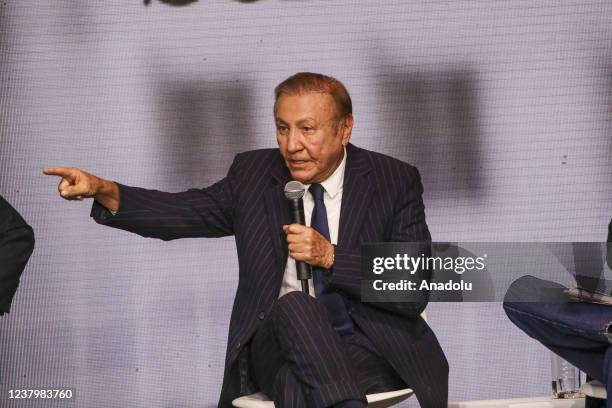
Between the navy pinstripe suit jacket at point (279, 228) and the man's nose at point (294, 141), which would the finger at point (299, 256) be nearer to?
the navy pinstripe suit jacket at point (279, 228)

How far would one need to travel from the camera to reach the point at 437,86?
4156mm

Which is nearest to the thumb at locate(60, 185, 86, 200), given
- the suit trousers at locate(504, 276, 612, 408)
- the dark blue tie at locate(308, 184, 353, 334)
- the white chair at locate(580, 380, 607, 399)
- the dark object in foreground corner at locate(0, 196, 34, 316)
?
the dark object in foreground corner at locate(0, 196, 34, 316)

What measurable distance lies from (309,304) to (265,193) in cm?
52

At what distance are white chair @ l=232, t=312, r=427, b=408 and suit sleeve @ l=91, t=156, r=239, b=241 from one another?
540mm

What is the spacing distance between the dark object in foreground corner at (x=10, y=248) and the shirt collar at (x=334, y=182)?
95 centimetres

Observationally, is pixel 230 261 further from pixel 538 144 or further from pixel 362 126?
pixel 538 144

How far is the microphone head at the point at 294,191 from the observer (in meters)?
2.93

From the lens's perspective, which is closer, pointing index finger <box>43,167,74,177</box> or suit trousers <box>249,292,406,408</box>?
suit trousers <box>249,292,406,408</box>

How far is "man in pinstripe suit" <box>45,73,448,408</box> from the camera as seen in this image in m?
2.99

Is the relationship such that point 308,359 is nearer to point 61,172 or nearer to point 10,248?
point 61,172

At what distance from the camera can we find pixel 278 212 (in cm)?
316

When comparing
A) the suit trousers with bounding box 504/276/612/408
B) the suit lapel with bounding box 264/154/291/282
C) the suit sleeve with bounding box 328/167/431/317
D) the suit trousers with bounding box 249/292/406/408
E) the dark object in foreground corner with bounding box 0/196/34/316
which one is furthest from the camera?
the dark object in foreground corner with bounding box 0/196/34/316

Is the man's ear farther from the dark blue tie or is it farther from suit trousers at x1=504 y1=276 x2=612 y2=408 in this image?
suit trousers at x1=504 y1=276 x2=612 y2=408

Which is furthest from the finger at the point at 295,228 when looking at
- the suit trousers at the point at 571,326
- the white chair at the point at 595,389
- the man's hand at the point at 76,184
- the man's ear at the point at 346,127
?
the white chair at the point at 595,389
